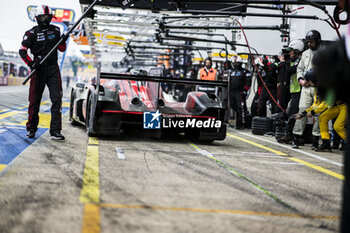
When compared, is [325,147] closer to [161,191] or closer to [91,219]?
[161,191]

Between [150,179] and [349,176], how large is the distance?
230 cm

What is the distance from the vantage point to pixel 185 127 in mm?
7125

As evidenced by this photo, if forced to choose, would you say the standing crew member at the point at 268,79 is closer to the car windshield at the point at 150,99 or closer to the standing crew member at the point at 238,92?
the standing crew member at the point at 238,92

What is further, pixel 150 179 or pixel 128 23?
pixel 128 23

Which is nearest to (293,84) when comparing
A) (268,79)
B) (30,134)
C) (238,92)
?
(268,79)

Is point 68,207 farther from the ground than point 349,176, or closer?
closer

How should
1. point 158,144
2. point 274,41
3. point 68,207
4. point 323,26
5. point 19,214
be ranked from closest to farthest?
point 19,214 < point 68,207 < point 158,144 < point 323,26 < point 274,41

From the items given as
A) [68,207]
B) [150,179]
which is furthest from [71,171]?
[68,207]

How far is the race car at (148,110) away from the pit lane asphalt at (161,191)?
66 cm

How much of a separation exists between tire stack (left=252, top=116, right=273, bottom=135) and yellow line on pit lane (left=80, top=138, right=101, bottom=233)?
18.7ft

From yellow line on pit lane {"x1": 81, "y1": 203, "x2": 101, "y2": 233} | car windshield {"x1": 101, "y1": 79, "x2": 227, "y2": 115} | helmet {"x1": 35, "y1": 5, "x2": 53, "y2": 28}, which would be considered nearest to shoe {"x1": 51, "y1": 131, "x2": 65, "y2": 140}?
car windshield {"x1": 101, "y1": 79, "x2": 227, "y2": 115}

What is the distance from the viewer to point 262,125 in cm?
1028

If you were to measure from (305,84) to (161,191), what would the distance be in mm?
4880

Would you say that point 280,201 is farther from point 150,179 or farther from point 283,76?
point 283,76
